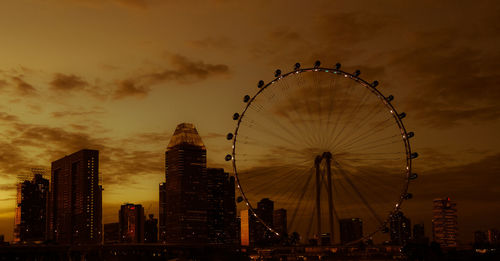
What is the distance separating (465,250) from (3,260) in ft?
405

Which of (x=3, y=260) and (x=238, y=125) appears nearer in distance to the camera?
(x=238, y=125)

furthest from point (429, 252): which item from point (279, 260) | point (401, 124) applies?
point (401, 124)

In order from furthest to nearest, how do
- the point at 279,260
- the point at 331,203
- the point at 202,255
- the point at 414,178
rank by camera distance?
1. the point at 202,255
2. the point at 279,260
3. the point at 331,203
4. the point at 414,178

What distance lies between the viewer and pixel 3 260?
144 meters

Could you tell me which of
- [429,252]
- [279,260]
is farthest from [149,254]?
[429,252]

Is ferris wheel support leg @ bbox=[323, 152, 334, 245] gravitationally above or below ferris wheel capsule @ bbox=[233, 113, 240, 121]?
below

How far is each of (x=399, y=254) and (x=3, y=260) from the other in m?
91.6

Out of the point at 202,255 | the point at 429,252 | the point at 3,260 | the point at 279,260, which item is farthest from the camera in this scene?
the point at 202,255

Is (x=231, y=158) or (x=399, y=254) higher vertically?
(x=231, y=158)

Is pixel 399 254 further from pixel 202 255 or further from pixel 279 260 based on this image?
pixel 202 255

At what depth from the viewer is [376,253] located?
10538 centimetres

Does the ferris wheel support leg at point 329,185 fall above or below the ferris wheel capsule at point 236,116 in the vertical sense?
below

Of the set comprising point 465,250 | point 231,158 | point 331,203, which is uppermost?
point 231,158

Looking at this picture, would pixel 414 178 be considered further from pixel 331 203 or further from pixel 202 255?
pixel 202 255
